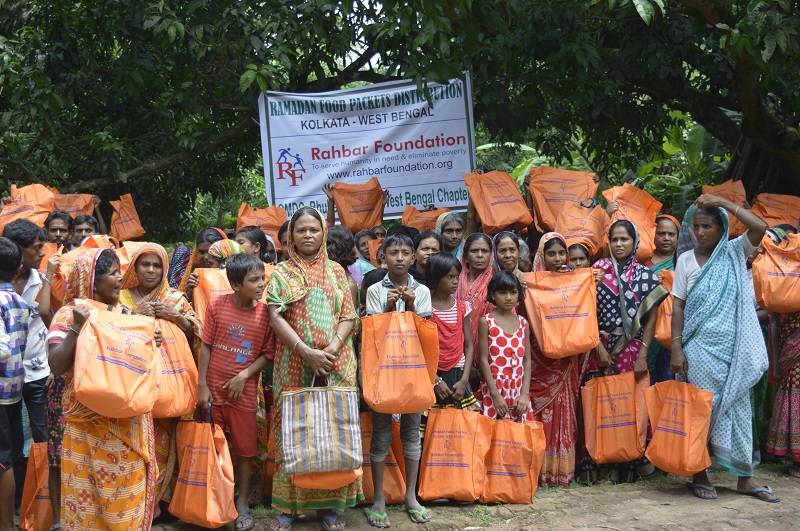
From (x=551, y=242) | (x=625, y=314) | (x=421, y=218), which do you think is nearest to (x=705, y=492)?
(x=625, y=314)

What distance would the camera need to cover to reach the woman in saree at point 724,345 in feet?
17.5

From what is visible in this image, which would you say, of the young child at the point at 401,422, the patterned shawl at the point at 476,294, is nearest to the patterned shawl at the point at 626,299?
the patterned shawl at the point at 476,294

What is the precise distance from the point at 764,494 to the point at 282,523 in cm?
290

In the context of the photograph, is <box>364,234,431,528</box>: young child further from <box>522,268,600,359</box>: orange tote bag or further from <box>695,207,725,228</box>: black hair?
<box>695,207,725,228</box>: black hair

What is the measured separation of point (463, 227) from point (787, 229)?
2.28 metres

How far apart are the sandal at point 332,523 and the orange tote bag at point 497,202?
2.59 m

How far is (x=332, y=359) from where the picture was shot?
468 cm

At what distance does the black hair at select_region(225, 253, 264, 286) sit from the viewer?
4.73 metres

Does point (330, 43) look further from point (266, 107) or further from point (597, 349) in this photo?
point (597, 349)

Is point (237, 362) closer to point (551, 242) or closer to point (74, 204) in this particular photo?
point (551, 242)

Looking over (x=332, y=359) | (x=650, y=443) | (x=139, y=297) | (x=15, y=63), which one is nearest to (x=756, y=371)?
(x=650, y=443)

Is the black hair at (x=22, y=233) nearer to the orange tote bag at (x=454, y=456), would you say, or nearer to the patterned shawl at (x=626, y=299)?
the orange tote bag at (x=454, y=456)

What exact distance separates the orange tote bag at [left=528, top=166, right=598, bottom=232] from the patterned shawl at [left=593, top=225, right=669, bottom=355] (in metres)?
1.03

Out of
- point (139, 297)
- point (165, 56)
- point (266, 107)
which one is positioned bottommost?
point (139, 297)
